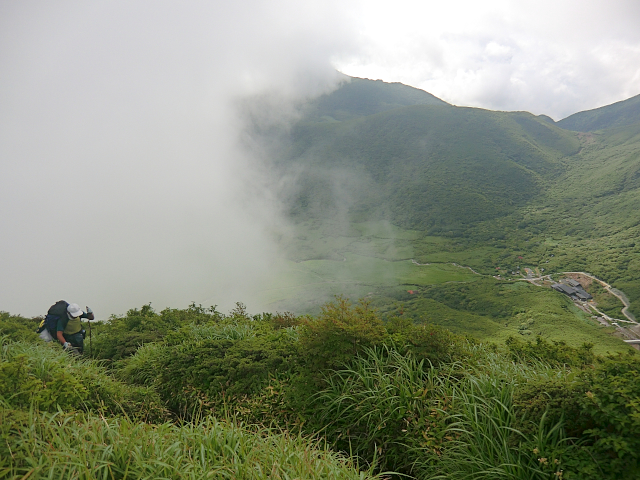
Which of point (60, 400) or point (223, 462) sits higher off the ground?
point (60, 400)

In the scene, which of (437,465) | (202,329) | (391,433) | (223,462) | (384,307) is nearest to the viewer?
(223,462)

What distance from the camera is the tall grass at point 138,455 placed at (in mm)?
2385

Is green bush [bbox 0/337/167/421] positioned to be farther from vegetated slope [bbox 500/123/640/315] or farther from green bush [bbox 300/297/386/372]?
vegetated slope [bbox 500/123/640/315]

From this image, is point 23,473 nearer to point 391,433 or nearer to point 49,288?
point 391,433

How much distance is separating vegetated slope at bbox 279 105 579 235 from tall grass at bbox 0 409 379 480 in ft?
402

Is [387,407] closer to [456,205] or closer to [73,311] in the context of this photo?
[73,311]

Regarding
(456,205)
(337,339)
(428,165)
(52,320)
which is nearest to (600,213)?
(456,205)

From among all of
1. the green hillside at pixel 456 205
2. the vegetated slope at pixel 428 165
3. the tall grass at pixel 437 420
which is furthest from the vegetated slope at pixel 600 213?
the tall grass at pixel 437 420

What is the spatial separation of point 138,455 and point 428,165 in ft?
523

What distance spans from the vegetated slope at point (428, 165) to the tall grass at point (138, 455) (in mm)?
122441

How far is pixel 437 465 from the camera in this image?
11.1ft

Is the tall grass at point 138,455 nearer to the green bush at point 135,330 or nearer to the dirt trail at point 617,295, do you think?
the green bush at point 135,330

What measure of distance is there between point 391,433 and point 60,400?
11.3 ft

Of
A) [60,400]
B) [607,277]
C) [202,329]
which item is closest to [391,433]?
[60,400]
